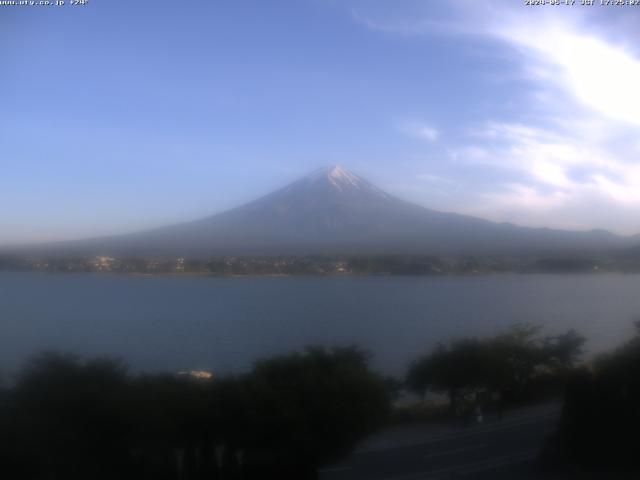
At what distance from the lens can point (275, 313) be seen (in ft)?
28.2

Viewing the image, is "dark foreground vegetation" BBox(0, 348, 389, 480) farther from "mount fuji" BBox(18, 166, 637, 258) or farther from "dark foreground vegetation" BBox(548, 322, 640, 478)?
"mount fuji" BBox(18, 166, 637, 258)

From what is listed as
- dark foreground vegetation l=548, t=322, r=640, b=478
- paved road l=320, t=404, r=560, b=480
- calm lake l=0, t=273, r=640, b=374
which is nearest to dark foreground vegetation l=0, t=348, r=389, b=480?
paved road l=320, t=404, r=560, b=480

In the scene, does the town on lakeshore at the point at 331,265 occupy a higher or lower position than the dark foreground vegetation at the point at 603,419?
higher

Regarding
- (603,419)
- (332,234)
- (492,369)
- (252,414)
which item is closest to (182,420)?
(252,414)

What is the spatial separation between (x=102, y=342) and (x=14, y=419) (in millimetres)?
1758

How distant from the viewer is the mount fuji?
10.1 m

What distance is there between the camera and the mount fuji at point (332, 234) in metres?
10.1

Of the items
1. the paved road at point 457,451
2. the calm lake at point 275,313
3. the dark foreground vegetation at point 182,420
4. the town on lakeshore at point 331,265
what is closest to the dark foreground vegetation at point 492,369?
the calm lake at point 275,313

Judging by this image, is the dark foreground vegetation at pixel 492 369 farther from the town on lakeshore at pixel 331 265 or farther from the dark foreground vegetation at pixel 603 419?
the town on lakeshore at pixel 331 265

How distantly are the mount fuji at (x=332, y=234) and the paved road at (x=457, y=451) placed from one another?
3841 mm

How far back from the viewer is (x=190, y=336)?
7.89 meters

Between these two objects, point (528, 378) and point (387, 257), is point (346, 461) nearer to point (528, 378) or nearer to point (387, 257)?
point (528, 378)

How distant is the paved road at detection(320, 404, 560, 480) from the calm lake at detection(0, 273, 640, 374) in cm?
90

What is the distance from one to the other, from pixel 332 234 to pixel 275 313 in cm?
418
